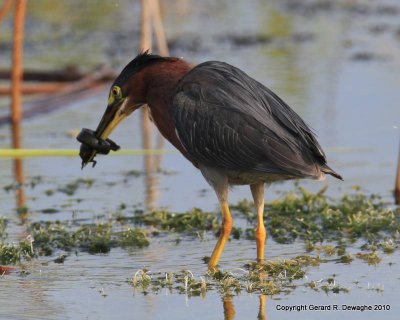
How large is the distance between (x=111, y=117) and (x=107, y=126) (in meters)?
0.07

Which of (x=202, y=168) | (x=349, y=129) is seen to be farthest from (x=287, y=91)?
(x=202, y=168)

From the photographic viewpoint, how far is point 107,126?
7.66m

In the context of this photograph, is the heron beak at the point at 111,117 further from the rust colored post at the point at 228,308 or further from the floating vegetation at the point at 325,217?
the rust colored post at the point at 228,308

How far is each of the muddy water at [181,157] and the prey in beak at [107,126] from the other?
2.30 feet

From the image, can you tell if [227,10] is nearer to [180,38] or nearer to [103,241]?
[180,38]

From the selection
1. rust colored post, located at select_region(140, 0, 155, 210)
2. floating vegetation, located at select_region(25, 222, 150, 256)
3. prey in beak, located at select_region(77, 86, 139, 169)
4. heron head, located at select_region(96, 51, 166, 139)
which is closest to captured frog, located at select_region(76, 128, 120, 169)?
prey in beak, located at select_region(77, 86, 139, 169)

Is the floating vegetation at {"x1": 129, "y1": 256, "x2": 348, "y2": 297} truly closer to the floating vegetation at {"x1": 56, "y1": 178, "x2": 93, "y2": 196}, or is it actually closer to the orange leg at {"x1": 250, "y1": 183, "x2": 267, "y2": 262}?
the orange leg at {"x1": 250, "y1": 183, "x2": 267, "y2": 262}

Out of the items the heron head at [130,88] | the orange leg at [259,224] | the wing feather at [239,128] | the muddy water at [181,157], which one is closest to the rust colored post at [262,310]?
the muddy water at [181,157]

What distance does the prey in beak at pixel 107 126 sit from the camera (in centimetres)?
754

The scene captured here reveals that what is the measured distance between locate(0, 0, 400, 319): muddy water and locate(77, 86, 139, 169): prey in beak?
702 mm

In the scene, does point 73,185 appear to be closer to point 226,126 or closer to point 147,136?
point 147,136

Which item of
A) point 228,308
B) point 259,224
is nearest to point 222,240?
point 259,224

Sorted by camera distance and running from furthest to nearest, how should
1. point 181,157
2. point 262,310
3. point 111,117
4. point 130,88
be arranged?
point 181,157 < point 111,117 < point 130,88 < point 262,310

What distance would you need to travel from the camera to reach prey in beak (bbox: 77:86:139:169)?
7.54 meters
